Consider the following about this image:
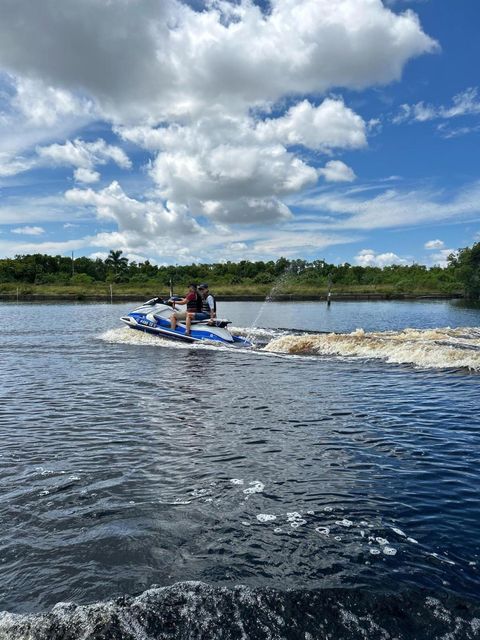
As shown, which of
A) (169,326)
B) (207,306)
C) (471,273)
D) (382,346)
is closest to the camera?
(382,346)

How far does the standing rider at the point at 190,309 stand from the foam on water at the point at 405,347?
3641 mm

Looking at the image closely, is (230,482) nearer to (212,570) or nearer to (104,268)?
(212,570)

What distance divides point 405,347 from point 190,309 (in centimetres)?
950

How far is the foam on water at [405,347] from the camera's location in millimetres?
17547

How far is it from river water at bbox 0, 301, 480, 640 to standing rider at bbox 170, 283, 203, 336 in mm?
9860

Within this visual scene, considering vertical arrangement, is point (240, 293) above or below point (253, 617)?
above

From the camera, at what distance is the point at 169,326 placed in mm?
23359

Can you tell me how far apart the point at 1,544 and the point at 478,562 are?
4831 mm

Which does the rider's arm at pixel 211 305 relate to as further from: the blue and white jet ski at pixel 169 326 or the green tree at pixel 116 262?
the green tree at pixel 116 262

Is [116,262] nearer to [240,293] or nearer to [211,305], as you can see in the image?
[240,293]

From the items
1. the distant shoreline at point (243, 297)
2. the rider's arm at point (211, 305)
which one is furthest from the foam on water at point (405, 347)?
the distant shoreline at point (243, 297)

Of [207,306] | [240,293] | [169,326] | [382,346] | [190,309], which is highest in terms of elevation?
[207,306]

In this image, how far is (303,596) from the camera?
436cm

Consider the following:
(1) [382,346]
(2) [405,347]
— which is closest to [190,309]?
(1) [382,346]
